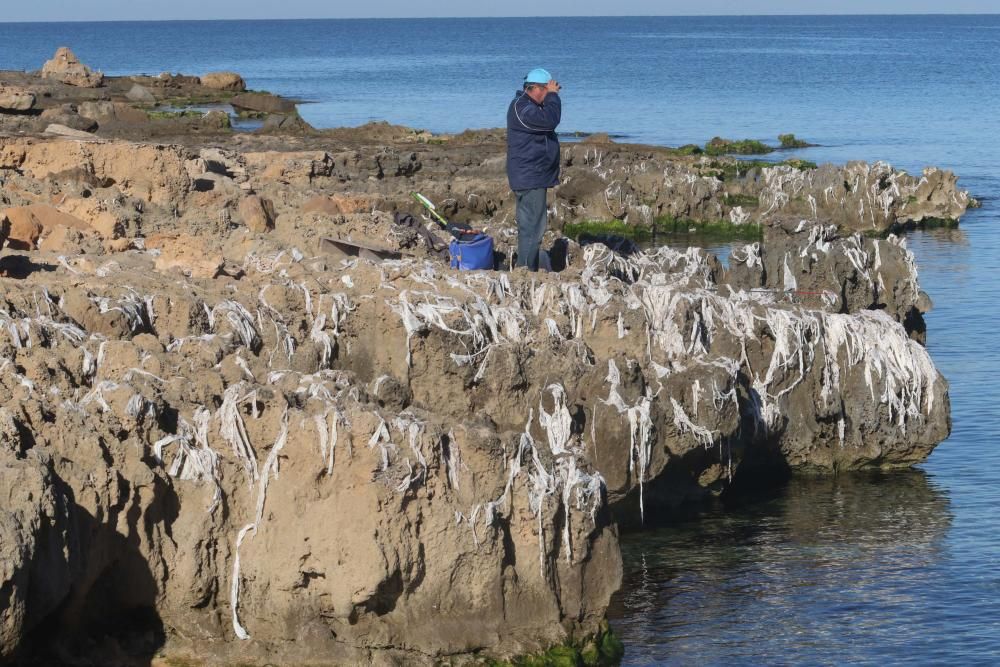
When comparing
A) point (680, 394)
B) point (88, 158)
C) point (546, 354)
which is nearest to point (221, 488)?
point (546, 354)

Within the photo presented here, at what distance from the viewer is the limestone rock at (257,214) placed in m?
13.2

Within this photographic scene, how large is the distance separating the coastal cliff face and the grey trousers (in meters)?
0.59

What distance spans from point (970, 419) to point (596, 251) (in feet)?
14.5

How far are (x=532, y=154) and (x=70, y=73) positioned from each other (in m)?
54.7

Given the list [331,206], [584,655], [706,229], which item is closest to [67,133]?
[331,206]

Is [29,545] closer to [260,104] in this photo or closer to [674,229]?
[674,229]

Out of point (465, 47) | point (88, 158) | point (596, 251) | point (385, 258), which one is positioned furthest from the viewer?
point (465, 47)

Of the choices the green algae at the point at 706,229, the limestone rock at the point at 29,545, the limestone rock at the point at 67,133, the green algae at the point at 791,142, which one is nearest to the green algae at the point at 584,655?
the limestone rock at the point at 29,545

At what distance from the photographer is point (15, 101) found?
38.7m

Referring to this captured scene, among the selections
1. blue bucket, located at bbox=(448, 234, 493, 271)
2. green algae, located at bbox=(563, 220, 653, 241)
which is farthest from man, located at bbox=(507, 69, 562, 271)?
green algae, located at bbox=(563, 220, 653, 241)

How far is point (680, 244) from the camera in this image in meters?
27.9

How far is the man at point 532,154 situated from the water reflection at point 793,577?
9.84 feet

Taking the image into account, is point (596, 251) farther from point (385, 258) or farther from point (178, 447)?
point (178, 447)

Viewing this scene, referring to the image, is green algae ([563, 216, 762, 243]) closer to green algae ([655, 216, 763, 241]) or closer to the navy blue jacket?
green algae ([655, 216, 763, 241])
